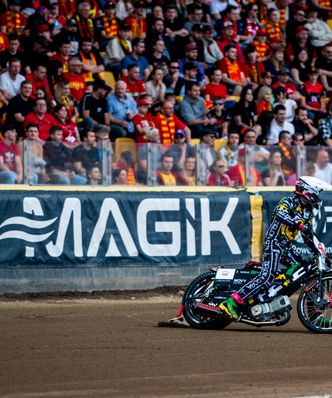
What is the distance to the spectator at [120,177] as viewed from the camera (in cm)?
1584

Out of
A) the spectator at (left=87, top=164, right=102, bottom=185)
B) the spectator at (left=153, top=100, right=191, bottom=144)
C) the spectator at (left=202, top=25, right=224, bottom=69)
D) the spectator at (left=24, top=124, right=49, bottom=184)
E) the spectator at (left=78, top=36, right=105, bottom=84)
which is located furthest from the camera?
the spectator at (left=202, top=25, right=224, bottom=69)

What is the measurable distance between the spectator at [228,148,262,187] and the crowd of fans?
17 mm

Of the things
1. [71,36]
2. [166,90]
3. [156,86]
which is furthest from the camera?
[166,90]

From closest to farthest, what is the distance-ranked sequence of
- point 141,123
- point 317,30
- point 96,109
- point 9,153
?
point 9,153
point 141,123
point 96,109
point 317,30

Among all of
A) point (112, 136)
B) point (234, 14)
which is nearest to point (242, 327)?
point (112, 136)

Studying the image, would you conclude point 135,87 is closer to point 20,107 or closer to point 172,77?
point 172,77

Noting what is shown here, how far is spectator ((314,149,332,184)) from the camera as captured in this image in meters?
17.8

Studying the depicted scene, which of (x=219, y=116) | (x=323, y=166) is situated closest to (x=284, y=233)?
(x=323, y=166)

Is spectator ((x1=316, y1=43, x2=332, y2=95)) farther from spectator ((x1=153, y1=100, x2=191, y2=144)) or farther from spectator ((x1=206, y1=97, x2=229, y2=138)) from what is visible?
spectator ((x1=153, y1=100, x2=191, y2=144))

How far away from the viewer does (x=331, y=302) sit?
38.1 ft

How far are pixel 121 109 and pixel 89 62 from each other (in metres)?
1.58

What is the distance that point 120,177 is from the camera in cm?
1590

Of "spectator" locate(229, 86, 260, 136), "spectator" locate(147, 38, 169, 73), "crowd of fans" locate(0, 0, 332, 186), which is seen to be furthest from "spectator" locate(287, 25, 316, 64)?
"spectator" locate(147, 38, 169, 73)

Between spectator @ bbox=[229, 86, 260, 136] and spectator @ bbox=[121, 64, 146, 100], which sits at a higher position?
spectator @ bbox=[121, 64, 146, 100]
